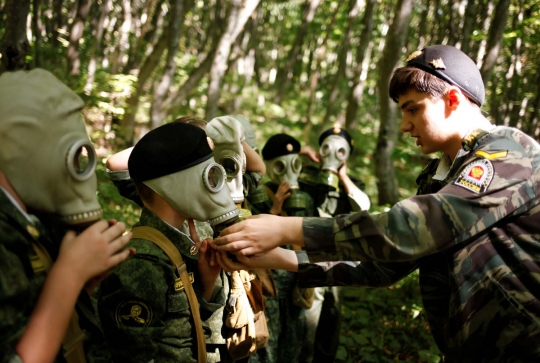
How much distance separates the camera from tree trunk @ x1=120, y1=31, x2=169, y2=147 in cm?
707

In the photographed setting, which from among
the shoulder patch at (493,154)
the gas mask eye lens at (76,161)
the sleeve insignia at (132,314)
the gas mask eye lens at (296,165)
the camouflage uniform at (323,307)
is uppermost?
the shoulder patch at (493,154)

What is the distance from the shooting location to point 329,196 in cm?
451

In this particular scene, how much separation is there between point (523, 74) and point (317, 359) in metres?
6.11

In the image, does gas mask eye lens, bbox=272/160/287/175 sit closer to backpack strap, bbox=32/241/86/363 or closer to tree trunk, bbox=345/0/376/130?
backpack strap, bbox=32/241/86/363

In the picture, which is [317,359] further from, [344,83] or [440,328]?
[344,83]

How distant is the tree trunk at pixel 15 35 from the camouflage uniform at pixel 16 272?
3122 millimetres

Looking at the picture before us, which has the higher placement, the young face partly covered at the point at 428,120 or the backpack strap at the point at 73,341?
the young face partly covered at the point at 428,120

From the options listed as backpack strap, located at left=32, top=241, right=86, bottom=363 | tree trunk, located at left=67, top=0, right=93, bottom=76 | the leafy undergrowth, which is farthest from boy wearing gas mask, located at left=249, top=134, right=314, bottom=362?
tree trunk, located at left=67, top=0, right=93, bottom=76

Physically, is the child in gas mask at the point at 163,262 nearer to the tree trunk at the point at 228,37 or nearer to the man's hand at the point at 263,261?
→ the man's hand at the point at 263,261

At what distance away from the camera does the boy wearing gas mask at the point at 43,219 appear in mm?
1116

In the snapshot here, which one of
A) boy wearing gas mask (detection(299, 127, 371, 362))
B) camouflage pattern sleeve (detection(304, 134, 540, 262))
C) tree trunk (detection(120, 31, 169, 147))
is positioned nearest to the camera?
camouflage pattern sleeve (detection(304, 134, 540, 262))

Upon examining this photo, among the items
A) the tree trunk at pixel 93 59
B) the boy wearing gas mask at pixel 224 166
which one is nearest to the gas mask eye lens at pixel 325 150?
the boy wearing gas mask at pixel 224 166

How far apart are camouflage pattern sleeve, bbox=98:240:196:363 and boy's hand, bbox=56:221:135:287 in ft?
1.63

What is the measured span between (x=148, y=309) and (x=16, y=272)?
2.42 feet
